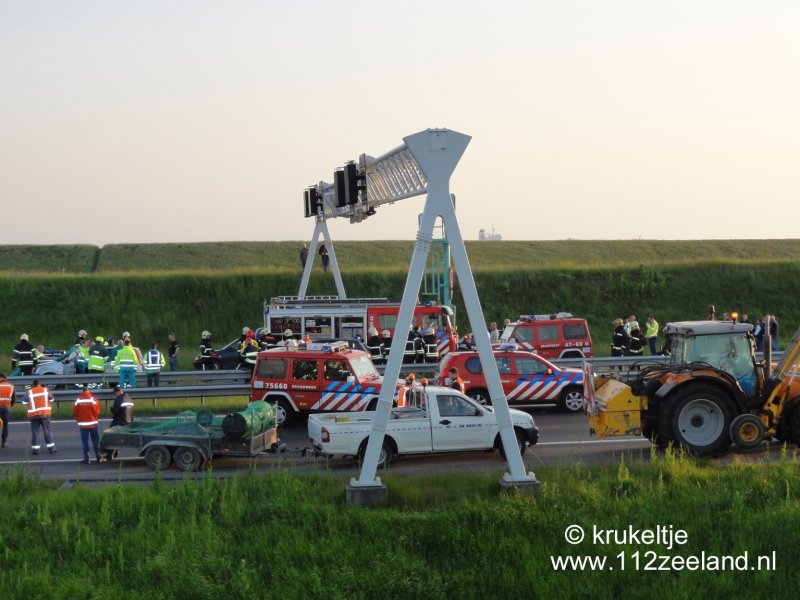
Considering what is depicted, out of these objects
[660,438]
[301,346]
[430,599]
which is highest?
[301,346]

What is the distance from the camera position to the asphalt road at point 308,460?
1573 cm

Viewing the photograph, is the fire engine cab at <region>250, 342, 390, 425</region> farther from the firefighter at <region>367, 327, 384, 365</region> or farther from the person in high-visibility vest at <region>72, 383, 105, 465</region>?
the firefighter at <region>367, 327, 384, 365</region>

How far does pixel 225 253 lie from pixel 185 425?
50.8m

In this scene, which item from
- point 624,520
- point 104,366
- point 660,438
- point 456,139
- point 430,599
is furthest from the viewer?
point 104,366

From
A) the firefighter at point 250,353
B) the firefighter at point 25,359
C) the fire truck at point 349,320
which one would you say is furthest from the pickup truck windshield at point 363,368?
the firefighter at point 25,359

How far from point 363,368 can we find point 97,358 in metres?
9.91

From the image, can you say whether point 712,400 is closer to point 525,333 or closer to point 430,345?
point 525,333

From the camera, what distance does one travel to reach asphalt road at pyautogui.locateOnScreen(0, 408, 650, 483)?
1573 centimetres

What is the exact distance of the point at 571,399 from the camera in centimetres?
2127

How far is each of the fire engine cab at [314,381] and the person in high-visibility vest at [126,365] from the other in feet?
18.1

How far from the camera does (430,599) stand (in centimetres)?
1100

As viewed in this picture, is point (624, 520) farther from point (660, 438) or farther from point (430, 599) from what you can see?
point (660, 438)

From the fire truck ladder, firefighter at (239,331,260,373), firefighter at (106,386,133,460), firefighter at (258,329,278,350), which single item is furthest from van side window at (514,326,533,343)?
the fire truck ladder

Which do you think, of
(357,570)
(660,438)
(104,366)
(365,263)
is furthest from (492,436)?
(365,263)
